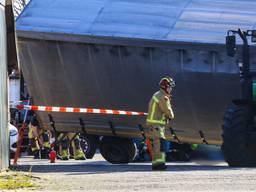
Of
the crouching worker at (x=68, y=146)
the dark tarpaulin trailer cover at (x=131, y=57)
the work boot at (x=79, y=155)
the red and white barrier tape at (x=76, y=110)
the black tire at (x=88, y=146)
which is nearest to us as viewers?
the dark tarpaulin trailer cover at (x=131, y=57)

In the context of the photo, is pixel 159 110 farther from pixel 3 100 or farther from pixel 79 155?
pixel 79 155

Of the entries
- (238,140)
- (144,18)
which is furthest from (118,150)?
(238,140)

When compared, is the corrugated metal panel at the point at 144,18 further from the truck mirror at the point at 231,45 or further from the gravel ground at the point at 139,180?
the gravel ground at the point at 139,180

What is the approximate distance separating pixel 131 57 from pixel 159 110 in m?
2.91

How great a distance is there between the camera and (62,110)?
21031 mm

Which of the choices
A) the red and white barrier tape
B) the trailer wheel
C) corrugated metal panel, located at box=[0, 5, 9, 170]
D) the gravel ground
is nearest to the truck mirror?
the gravel ground

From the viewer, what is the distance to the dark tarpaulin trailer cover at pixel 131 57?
19.4m

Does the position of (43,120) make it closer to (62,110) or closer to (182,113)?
(62,110)

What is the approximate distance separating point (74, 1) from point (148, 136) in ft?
10.1

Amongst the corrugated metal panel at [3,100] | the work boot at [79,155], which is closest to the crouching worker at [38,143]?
the work boot at [79,155]

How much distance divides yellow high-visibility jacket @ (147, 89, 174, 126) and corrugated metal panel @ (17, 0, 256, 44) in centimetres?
241

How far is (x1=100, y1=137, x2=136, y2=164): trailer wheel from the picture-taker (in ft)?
71.0

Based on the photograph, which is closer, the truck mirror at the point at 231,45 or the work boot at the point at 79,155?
the truck mirror at the point at 231,45

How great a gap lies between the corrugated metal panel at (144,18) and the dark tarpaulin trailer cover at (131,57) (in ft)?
0.06
